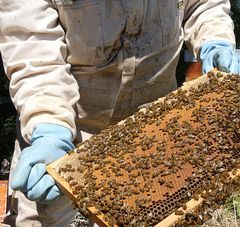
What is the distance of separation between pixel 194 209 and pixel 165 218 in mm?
134

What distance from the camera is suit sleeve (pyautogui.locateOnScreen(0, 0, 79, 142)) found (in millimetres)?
3221

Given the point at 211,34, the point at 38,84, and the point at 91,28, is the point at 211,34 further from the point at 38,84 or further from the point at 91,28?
the point at 38,84

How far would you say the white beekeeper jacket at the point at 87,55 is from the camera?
329 cm

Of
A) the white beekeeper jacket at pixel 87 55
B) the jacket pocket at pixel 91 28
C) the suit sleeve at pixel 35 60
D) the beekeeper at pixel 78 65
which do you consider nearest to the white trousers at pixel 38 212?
the beekeeper at pixel 78 65

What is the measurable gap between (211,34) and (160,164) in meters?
1.49

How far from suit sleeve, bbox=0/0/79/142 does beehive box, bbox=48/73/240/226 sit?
374mm

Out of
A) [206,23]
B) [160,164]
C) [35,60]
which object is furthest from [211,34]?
[160,164]

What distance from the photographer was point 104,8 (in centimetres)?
344

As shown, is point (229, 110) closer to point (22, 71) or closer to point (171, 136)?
point (171, 136)

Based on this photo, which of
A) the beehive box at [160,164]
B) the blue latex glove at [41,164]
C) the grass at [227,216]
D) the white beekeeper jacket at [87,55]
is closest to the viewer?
the grass at [227,216]

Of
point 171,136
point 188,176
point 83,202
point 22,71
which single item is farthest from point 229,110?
point 22,71

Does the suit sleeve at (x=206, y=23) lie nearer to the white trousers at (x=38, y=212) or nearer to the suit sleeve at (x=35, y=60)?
the suit sleeve at (x=35, y=60)

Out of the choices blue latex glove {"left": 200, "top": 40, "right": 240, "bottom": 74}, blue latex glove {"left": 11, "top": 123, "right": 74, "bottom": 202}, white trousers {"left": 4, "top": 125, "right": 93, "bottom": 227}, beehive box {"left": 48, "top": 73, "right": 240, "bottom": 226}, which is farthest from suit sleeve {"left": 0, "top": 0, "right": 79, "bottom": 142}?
blue latex glove {"left": 200, "top": 40, "right": 240, "bottom": 74}

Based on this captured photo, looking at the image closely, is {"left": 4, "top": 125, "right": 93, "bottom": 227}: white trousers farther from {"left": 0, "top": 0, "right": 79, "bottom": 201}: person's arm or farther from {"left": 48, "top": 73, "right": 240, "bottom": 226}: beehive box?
{"left": 48, "top": 73, "right": 240, "bottom": 226}: beehive box
